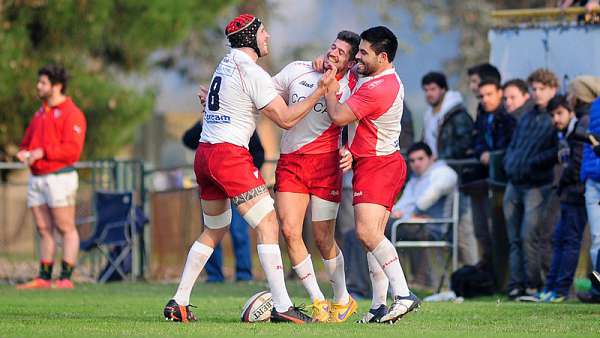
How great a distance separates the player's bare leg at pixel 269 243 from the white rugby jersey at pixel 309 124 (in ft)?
1.70

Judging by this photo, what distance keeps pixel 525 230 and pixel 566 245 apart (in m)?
0.72

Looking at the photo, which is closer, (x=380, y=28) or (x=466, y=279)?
(x=380, y=28)

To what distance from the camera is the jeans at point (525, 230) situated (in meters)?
13.1

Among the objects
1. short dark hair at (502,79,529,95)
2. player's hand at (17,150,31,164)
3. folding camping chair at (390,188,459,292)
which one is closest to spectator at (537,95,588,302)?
short dark hair at (502,79,529,95)

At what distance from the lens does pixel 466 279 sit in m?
13.5

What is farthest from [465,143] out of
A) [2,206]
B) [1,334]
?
[2,206]

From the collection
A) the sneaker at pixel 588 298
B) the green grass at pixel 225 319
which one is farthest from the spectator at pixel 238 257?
the sneaker at pixel 588 298

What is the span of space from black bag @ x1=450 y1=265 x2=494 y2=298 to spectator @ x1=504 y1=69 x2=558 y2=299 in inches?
13.6

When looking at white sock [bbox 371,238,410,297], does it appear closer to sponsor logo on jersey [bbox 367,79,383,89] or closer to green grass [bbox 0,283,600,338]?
green grass [bbox 0,283,600,338]

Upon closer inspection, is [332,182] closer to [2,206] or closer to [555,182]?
[555,182]

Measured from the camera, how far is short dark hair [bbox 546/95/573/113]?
12.6m

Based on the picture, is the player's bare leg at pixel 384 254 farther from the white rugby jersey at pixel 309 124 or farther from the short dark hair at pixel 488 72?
the short dark hair at pixel 488 72

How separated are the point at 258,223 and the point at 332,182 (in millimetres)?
730

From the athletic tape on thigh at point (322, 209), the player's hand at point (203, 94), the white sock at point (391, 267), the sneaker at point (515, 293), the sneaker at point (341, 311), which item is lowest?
the sneaker at point (515, 293)
